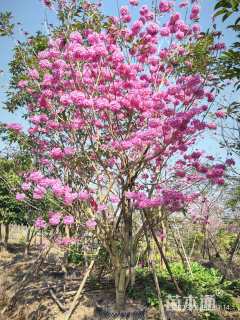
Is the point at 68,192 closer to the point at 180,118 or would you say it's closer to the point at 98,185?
the point at 98,185

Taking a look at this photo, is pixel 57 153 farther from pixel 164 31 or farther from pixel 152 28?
pixel 164 31

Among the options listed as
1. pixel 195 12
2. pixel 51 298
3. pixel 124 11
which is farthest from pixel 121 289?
pixel 195 12

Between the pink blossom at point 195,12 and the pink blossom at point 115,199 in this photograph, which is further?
the pink blossom at point 115,199

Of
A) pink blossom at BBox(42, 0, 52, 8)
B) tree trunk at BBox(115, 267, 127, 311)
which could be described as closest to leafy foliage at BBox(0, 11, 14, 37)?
pink blossom at BBox(42, 0, 52, 8)

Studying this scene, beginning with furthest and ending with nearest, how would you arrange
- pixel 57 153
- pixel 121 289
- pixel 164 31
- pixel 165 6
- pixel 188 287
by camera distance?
pixel 188 287 < pixel 121 289 < pixel 165 6 < pixel 164 31 < pixel 57 153

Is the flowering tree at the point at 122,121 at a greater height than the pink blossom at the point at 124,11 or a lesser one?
lesser

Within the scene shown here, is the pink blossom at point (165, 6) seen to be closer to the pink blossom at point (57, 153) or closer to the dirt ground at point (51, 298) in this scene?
the pink blossom at point (57, 153)

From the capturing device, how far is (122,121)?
8055mm

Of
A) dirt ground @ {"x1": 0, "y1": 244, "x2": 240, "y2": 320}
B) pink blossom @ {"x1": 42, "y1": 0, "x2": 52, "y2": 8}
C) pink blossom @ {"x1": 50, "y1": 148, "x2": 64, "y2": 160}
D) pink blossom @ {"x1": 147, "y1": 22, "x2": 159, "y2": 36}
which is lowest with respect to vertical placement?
dirt ground @ {"x1": 0, "y1": 244, "x2": 240, "y2": 320}

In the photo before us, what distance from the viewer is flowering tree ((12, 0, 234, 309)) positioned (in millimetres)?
6223

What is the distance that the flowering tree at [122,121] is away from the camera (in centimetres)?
622

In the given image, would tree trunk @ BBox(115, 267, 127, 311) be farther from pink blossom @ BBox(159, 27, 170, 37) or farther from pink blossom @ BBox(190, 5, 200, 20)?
pink blossom @ BBox(190, 5, 200, 20)

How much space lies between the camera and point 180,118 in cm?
577

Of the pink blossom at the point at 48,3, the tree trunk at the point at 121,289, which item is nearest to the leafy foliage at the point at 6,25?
the pink blossom at the point at 48,3
